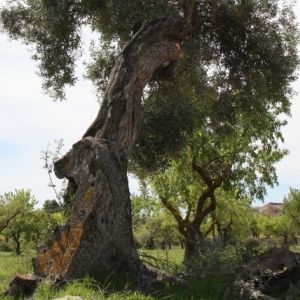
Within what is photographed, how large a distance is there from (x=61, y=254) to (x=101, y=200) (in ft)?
3.53

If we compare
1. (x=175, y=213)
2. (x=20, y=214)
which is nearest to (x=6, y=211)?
(x=20, y=214)

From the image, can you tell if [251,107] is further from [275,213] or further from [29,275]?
[275,213]

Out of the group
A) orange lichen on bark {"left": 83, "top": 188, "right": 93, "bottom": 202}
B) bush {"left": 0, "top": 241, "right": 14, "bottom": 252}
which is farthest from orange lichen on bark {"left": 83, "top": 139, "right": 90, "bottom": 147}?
bush {"left": 0, "top": 241, "right": 14, "bottom": 252}

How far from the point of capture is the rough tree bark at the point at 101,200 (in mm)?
7160

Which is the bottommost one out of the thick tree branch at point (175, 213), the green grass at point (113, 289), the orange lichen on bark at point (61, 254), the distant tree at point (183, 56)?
the green grass at point (113, 289)

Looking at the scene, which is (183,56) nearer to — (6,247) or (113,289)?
(113,289)

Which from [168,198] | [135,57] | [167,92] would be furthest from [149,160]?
[168,198]

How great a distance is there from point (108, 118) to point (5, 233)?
4750cm

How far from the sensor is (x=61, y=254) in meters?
7.20

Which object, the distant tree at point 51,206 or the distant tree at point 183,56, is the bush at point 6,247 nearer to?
the distant tree at point 183,56

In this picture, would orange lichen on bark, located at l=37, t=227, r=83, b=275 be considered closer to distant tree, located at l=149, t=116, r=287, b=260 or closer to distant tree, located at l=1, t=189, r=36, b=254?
distant tree, located at l=149, t=116, r=287, b=260

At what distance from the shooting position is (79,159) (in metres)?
8.02

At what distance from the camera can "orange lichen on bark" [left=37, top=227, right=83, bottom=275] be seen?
7.05 m

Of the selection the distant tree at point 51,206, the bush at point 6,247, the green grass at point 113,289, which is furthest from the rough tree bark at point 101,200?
the bush at point 6,247
